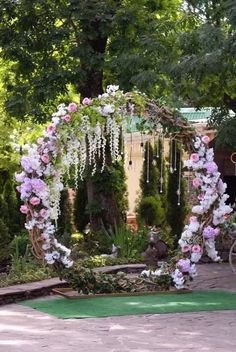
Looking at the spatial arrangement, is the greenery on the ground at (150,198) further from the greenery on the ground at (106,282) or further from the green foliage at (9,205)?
the greenery on the ground at (106,282)

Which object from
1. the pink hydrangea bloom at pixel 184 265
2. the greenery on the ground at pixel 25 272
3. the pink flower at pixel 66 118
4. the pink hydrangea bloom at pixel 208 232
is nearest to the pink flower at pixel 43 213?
the greenery on the ground at pixel 25 272

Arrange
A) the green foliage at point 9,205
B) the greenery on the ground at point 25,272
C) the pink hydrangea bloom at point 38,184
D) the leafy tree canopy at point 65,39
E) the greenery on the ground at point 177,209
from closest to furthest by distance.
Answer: the pink hydrangea bloom at point 38,184 → the greenery on the ground at point 25,272 → the leafy tree canopy at point 65,39 → the green foliage at point 9,205 → the greenery on the ground at point 177,209

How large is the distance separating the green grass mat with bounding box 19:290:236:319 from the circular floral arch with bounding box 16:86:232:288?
1.81 feet

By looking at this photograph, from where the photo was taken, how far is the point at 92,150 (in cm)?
1073

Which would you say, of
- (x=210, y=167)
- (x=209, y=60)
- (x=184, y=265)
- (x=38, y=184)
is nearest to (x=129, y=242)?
(x=184, y=265)

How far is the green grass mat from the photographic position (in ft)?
29.3

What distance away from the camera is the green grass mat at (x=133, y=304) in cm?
893

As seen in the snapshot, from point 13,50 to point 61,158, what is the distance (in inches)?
176

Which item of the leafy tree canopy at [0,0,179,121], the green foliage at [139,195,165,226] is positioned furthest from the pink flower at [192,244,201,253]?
the green foliage at [139,195,165,226]

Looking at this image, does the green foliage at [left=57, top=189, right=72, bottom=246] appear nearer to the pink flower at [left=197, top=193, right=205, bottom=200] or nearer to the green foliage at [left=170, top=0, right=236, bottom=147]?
the green foliage at [left=170, top=0, right=236, bottom=147]

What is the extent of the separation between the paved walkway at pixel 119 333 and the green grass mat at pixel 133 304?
0.28 m

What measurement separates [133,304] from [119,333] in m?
1.98

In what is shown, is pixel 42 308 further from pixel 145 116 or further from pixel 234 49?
pixel 234 49

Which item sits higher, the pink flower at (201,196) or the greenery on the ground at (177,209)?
the pink flower at (201,196)
